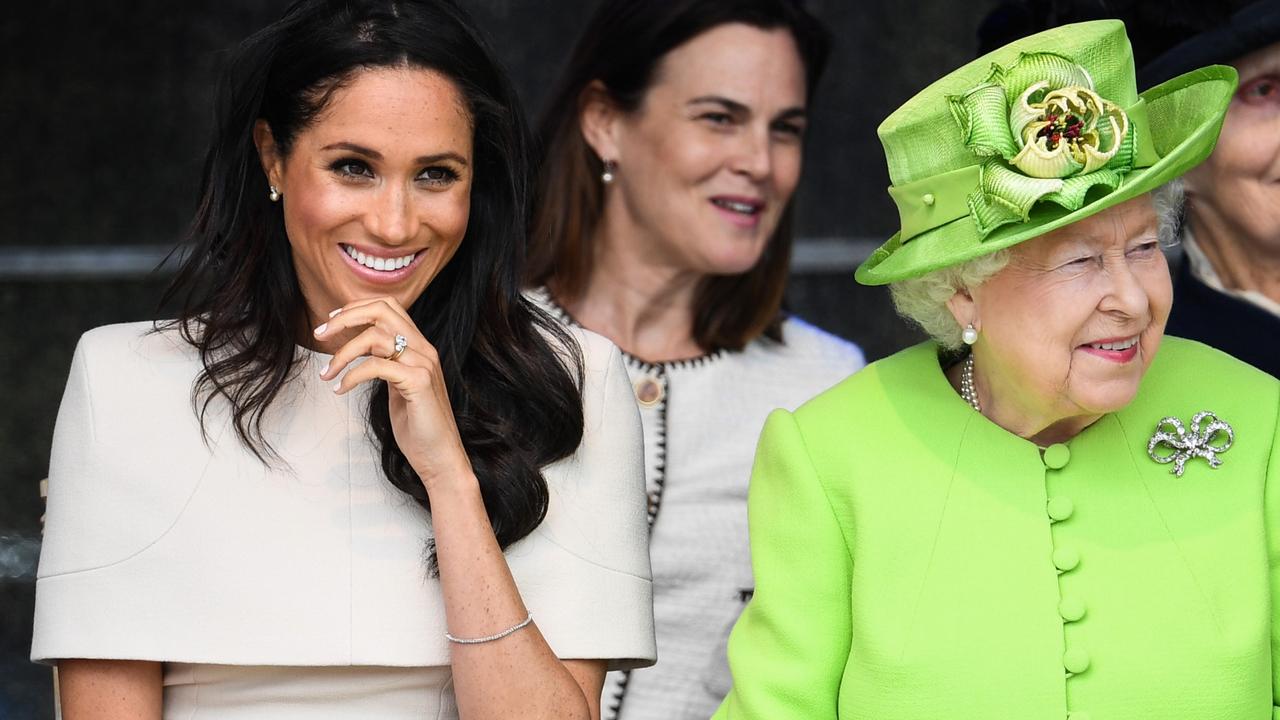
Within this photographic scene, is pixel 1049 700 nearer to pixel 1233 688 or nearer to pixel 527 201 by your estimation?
pixel 1233 688

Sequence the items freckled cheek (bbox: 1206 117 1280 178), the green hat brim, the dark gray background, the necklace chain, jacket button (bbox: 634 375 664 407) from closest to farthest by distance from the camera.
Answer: the green hat brim, the necklace chain, freckled cheek (bbox: 1206 117 1280 178), jacket button (bbox: 634 375 664 407), the dark gray background

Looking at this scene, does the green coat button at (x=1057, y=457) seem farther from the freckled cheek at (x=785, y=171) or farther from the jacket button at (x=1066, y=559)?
the freckled cheek at (x=785, y=171)

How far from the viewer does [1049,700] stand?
8.71 feet

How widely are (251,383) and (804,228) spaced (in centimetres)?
226

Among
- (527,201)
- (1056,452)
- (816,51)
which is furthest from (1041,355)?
(816,51)

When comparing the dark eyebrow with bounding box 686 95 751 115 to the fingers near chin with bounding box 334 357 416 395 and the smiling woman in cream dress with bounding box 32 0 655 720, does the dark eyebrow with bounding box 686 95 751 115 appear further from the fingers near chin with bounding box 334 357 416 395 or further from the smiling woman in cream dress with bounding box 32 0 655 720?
the fingers near chin with bounding box 334 357 416 395

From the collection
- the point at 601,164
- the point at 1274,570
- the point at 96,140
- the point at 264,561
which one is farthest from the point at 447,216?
the point at 96,140

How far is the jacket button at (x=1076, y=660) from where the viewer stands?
8.68 feet

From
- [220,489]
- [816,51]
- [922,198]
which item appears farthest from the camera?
[816,51]

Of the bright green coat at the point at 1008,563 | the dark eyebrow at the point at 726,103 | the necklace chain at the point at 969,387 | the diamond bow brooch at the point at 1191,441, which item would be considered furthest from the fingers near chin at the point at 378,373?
the dark eyebrow at the point at 726,103

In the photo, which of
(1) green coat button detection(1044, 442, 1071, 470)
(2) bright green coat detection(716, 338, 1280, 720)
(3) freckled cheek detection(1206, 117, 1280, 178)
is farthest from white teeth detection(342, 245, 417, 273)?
(3) freckled cheek detection(1206, 117, 1280, 178)

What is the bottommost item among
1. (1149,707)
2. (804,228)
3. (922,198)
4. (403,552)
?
(1149,707)

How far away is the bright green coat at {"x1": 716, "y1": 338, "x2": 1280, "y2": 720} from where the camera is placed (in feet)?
8.71

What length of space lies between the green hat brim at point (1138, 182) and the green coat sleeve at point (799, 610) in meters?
0.37
